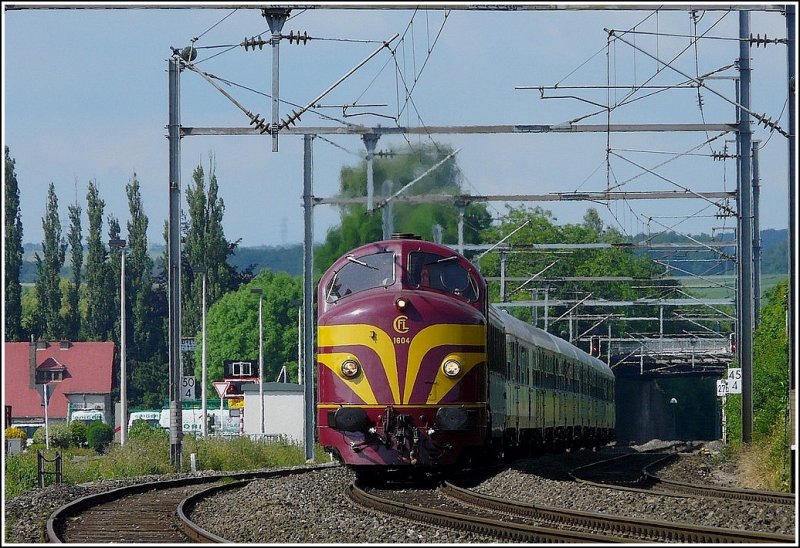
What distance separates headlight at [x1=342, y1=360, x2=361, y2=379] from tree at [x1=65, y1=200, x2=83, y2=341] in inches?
3001

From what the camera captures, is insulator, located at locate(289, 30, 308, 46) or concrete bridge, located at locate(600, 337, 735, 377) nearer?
insulator, located at locate(289, 30, 308, 46)

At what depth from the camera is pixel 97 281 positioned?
90.1 m

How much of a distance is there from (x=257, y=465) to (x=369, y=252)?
14291 mm

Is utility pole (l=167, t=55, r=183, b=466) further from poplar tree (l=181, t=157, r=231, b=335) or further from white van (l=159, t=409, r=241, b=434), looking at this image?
poplar tree (l=181, t=157, r=231, b=335)

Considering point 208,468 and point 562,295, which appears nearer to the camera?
point 208,468

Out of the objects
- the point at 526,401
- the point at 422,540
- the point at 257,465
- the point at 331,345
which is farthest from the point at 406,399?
the point at 257,465

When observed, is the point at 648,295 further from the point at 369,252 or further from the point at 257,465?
the point at 369,252

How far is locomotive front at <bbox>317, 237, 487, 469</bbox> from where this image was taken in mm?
19766

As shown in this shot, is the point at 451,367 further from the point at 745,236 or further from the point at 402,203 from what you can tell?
the point at 402,203

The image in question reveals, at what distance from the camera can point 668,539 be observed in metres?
13.7

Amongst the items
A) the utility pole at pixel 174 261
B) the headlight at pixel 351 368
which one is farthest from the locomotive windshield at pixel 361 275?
the utility pole at pixel 174 261

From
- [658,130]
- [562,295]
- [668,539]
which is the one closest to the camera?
[668,539]

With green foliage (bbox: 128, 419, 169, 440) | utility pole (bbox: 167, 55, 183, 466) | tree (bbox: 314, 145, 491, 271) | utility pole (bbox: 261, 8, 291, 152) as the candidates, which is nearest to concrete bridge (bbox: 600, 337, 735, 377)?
tree (bbox: 314, 145, 491, 271)

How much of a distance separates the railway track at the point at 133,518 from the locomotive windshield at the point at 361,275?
3231 mm
